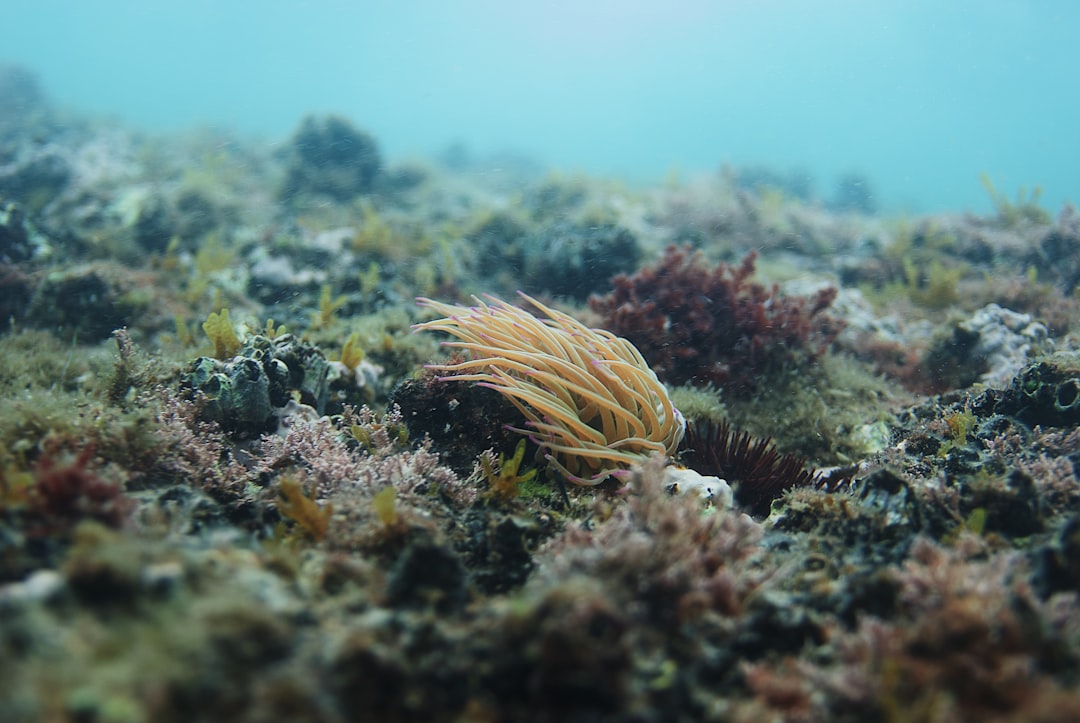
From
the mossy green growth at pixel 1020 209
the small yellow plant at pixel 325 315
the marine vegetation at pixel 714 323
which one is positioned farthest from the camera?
the mossy green growth at pixel 1020 209

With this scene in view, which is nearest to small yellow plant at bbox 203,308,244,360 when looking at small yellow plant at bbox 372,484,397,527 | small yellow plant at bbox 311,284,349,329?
small yellow plant at bbox 311,284,349,329

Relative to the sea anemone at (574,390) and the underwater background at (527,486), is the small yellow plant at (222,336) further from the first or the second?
the sea anemone at (574,390)

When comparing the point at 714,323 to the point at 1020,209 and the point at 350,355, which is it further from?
the point at 1020,209

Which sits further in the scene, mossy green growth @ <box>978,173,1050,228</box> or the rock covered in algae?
mossy green growth @ <box>978,173,1050,228</box>

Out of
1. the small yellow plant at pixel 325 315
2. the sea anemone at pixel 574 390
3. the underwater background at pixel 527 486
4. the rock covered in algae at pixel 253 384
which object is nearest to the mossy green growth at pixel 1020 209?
the underwater background at pixel 527 486

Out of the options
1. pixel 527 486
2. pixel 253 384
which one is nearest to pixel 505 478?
pixel 527 486

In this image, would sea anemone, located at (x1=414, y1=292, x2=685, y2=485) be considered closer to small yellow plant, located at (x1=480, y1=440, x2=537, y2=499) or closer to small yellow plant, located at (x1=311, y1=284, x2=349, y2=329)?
small yellow plant, located at (x1=480, y1=440, x2=537, y2=499)

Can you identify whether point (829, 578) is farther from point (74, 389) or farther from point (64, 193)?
point (64, 193)

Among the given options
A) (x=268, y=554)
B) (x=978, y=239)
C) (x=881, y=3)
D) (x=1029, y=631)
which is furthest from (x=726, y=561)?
(x=881, y=3)
